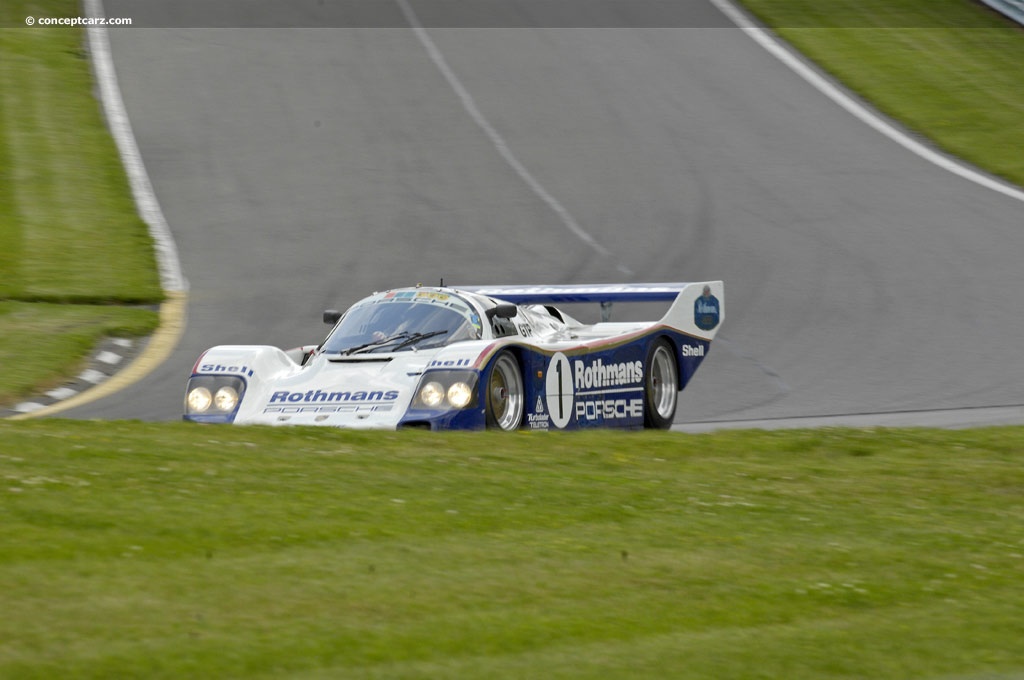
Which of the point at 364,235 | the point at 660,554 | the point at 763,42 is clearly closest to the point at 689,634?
the point at 660,554

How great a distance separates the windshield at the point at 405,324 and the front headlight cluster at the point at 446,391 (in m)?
1.13

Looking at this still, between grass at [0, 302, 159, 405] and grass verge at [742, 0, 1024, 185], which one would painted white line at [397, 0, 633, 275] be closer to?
grass at [0, 302, 159, 405]

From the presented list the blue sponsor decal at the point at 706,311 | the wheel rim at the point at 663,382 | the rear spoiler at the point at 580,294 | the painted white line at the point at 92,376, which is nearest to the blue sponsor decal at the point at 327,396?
the rear spoiler at the point at 580,294

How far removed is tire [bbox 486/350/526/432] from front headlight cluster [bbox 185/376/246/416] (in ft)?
6.14

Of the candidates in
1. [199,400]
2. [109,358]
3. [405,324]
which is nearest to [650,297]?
[405,324]

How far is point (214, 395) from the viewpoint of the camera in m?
10.9

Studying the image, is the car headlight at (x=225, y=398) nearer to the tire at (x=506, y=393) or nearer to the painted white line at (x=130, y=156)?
the tire at (x=506, y=393)

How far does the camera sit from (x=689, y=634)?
5.36 m

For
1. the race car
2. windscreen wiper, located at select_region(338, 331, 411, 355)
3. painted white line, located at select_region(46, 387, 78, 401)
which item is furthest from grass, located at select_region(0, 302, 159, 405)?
windscreen wiper, located at select_region(338, 331, 411, 355)

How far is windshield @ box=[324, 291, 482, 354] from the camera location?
1157 cm

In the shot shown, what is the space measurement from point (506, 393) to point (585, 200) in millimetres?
13295

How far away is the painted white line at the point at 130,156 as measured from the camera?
65.0ft

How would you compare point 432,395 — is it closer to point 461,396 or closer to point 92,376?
point 461,396

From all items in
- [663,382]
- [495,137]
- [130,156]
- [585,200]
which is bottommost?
[663,382]
